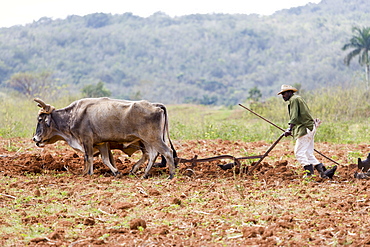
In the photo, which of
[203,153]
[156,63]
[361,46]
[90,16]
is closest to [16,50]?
[156,63]

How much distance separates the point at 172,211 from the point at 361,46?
159ft

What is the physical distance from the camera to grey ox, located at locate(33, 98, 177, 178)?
8992 mm

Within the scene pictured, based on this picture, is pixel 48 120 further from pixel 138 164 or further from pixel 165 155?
pixel 165 155

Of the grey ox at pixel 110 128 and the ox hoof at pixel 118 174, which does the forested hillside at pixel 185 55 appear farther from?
the ox hoof at pixel 118 174

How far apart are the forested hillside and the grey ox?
58.7 metres

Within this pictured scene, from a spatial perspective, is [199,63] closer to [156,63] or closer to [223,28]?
[156,63]

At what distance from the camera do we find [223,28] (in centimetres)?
11794

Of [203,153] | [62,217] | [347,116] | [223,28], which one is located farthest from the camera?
[223,28]

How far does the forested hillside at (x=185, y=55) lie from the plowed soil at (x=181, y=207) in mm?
60038

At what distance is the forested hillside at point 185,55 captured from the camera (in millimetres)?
79938

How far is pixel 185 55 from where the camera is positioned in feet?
327

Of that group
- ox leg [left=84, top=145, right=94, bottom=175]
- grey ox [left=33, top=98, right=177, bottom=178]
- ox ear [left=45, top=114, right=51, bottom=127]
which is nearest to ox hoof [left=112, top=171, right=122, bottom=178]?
grey ox [left=33, top=98, right=177, bottom=178]

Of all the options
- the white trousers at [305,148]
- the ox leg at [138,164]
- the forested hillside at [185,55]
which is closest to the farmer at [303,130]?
the white trousers at [305,148]

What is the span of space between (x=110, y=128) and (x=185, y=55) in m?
91.4
